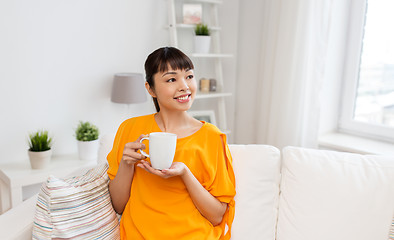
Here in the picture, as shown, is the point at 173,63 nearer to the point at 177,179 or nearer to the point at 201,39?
the point at 177,179

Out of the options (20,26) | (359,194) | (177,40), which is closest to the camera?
(359,194)

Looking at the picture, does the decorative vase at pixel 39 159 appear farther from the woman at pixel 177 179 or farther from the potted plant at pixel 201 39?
the potted plant at pixel 201 39

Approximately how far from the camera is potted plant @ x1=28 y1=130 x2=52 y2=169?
2.05 metres

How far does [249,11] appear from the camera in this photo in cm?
276

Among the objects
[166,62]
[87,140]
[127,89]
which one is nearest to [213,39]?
[127,89]

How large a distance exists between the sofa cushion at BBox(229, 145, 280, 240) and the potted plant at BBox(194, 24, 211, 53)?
47.7 inches

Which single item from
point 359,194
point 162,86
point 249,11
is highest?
point 249,11

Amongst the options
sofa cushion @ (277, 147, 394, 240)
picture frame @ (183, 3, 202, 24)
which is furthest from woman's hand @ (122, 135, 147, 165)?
picture frame @ (183, 3, 202, 24)

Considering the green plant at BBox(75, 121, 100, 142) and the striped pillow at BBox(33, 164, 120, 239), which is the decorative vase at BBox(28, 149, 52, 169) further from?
the striped pillow at BBox(33, 164, 120, 239)

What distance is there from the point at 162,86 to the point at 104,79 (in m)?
1.30

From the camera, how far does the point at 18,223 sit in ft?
4.09

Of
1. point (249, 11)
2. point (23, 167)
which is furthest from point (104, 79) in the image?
point (249, 11)

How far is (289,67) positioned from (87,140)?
137 centimetres

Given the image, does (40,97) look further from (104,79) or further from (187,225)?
(187,225)
